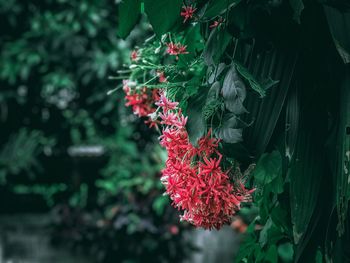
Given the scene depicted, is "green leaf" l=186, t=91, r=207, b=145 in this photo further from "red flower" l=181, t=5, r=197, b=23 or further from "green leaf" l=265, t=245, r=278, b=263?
"green leaf" l=265, t=245, r=278, b=263

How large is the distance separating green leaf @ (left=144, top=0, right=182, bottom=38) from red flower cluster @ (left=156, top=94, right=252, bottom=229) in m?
0.13

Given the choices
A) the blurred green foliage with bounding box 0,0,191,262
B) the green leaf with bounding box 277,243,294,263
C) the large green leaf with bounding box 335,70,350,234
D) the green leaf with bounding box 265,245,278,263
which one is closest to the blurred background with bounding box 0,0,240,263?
the blurred green foliage with bounding box 0,0,191,262

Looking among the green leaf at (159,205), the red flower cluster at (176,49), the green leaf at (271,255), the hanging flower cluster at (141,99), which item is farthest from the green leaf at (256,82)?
the green leaf at (159,205)

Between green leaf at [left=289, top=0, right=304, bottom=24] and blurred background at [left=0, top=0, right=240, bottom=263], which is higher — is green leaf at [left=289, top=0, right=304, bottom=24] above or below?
above

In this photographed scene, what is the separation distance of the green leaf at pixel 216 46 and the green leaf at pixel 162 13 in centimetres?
8

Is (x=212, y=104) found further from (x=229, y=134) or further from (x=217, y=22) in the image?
(x=217, y=22)

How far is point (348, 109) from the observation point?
1021 mm

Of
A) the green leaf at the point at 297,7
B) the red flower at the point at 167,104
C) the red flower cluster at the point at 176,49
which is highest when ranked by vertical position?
the green leaf at the point at 297,7

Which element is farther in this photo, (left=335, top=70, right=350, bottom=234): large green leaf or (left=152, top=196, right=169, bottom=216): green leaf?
(left=152, top=196, right=169, bottom=216): green leaf

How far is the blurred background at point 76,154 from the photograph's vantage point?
12.7 ft

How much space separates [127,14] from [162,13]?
12cm

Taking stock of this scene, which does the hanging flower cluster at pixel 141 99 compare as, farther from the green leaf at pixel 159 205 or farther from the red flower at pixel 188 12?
the green leaf at pixel 159 205

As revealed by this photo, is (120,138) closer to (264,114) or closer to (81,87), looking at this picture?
(81,87)

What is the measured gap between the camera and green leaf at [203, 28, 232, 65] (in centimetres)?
104
